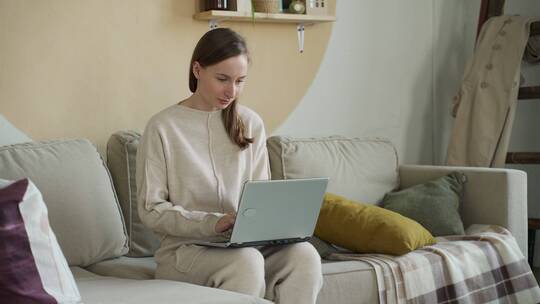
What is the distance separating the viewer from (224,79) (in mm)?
2320

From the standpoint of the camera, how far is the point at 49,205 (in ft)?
7.63

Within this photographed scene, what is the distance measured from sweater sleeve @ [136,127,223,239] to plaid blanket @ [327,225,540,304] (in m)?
0.59

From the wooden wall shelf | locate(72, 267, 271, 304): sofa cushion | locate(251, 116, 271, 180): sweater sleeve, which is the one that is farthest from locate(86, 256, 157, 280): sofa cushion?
the wooden wall shelf

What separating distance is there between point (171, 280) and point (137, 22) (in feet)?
3.35

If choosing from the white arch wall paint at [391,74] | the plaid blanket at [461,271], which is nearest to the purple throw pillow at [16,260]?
the plaid blanket at [461,271]

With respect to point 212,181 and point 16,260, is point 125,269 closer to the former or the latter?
point 212,181

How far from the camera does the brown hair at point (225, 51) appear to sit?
2303 millimetres

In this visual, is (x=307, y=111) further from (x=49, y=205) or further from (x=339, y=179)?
(x=49, y=205)

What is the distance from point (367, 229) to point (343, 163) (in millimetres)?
519

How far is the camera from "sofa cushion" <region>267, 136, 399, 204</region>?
3.01 meters

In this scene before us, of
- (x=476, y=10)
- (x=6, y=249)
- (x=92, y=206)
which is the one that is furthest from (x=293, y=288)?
(x=476, y=10)

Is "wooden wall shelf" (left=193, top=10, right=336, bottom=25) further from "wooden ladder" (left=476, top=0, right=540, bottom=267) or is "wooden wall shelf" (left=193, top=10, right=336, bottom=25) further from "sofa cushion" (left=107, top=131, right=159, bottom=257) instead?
"wooden ladder" (left=476, top=0, right=540, bottom=267)

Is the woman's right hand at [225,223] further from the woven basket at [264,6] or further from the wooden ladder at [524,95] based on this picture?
the wooden ladder at [524,95]

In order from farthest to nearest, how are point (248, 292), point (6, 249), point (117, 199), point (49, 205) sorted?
point (117, 199) < point (49, 205) < point (248, 292) < point (6, 249)
